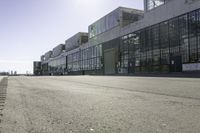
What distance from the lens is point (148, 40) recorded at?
2242 inches

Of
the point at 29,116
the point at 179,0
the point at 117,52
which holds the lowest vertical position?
the point at 29,116

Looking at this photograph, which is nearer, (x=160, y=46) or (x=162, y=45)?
(x=162, y=45)

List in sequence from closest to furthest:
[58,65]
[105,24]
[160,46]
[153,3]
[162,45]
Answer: [162,45]
[160,46]
[153,3]
[105,24]
[58,65]

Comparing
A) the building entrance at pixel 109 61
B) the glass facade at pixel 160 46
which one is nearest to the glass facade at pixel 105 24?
the glass facade at pixel 160 46

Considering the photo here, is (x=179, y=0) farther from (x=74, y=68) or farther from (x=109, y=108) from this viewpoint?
(x=74, y=68)

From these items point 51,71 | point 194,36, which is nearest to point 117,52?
point 194,36

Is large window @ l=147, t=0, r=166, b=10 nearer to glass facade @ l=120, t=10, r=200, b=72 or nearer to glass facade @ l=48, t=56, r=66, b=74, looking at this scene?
glass facade @ l=120, t=10, r=200, b=72

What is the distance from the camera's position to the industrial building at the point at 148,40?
44750mm

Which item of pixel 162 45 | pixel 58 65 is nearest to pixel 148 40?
pixel 162 45

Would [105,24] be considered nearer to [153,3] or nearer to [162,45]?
[153,3]

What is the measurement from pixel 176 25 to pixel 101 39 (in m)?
36.6

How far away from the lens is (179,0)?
46.7 meters

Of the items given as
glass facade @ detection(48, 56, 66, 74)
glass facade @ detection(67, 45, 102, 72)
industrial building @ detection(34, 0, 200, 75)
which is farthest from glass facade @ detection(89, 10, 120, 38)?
glass facade @ detection(48, 56, 66, 74)

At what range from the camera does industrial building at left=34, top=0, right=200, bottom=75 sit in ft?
147
